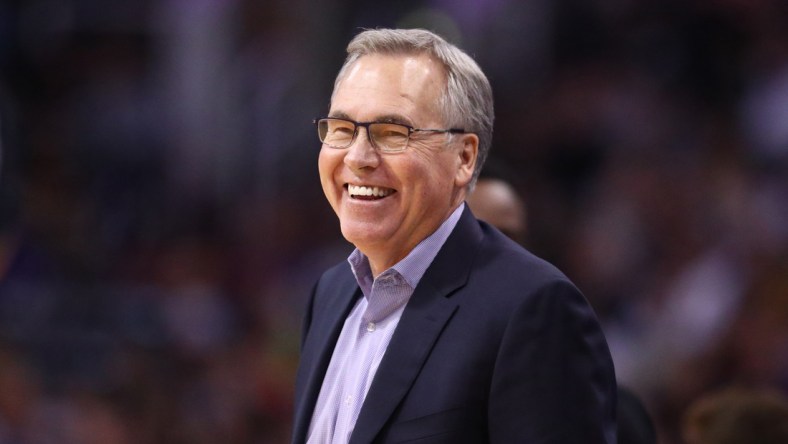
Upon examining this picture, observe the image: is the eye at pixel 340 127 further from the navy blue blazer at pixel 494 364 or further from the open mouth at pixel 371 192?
the navy blue blazer at pixel 494 364

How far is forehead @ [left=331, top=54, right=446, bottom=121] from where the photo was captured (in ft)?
7.11

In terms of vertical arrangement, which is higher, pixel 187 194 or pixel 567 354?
pixel 567 354

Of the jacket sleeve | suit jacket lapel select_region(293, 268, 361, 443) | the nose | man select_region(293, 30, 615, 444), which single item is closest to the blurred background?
suit jacket lapel select_region(293, 268, 361, 443)

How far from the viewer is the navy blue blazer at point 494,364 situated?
6.38 feet

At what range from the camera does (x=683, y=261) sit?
6.01m

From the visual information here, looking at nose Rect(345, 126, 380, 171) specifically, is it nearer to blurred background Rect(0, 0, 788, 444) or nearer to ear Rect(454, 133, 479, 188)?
ear Rect(454, 133, 479, 188)

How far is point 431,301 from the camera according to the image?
2.17m

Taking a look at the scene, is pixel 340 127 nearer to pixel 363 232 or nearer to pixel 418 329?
pixel 363 232

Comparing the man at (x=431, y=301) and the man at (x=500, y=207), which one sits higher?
the man at (x=431, y=301)

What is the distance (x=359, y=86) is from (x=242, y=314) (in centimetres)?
448

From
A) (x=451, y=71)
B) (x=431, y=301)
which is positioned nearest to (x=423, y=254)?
(x=431, y=301)

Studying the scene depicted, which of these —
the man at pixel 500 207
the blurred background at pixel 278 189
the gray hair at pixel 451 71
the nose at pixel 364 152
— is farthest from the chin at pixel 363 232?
the blurred background at pixel 278 189

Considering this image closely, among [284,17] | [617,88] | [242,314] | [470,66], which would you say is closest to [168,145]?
[284,17]

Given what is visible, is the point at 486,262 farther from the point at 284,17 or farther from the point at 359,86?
the point at 284,17
